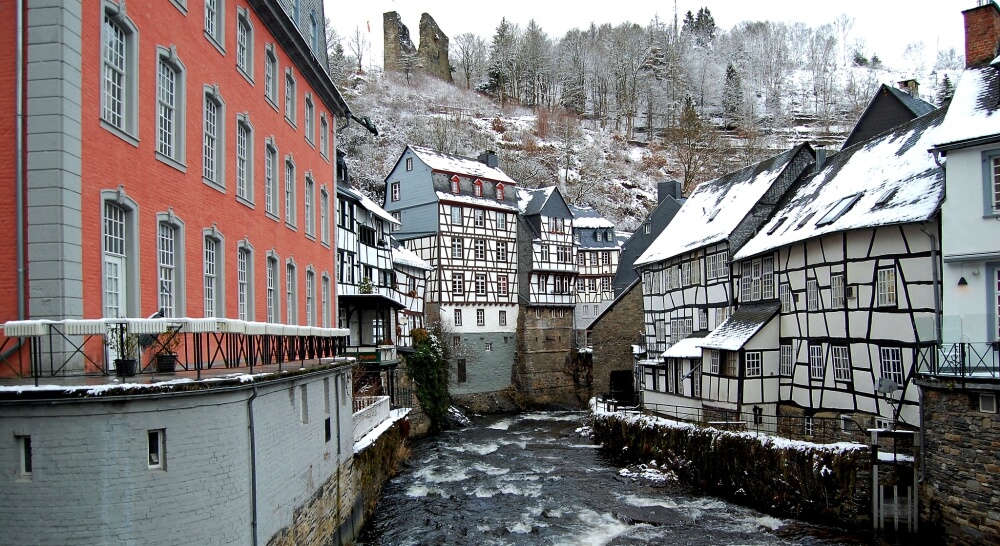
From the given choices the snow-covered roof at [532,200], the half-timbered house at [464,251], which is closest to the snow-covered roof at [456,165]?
the half-timbered house at [464,251]

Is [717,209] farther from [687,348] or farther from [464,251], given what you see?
[464,251]

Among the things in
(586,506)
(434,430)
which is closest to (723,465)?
(586,506)

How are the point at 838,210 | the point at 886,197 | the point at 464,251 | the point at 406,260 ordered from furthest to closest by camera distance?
the point at 464,251 < the point at 406,260 < the point at 838,210 < the point at 886,197

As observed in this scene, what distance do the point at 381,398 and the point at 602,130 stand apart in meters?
71.4

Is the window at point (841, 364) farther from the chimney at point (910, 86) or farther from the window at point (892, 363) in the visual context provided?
the chimney at point (910, 86)

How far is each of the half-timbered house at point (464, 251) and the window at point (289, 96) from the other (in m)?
24.3

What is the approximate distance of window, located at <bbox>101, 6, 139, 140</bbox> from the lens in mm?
10284

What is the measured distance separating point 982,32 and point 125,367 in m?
21.8

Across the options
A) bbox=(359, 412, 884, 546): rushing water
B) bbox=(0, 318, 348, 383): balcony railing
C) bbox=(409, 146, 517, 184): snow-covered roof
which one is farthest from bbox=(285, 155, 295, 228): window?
bbox=(409, 146, 517, 184): snow-covered roof

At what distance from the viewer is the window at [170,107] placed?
11.8 m

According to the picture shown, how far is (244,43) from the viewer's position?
16.0 metres

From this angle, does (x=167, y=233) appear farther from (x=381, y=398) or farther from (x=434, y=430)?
(x=434, y=430)

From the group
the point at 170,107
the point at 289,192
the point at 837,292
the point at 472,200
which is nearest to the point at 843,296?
the point at 837,292

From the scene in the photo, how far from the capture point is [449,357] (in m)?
43.0
